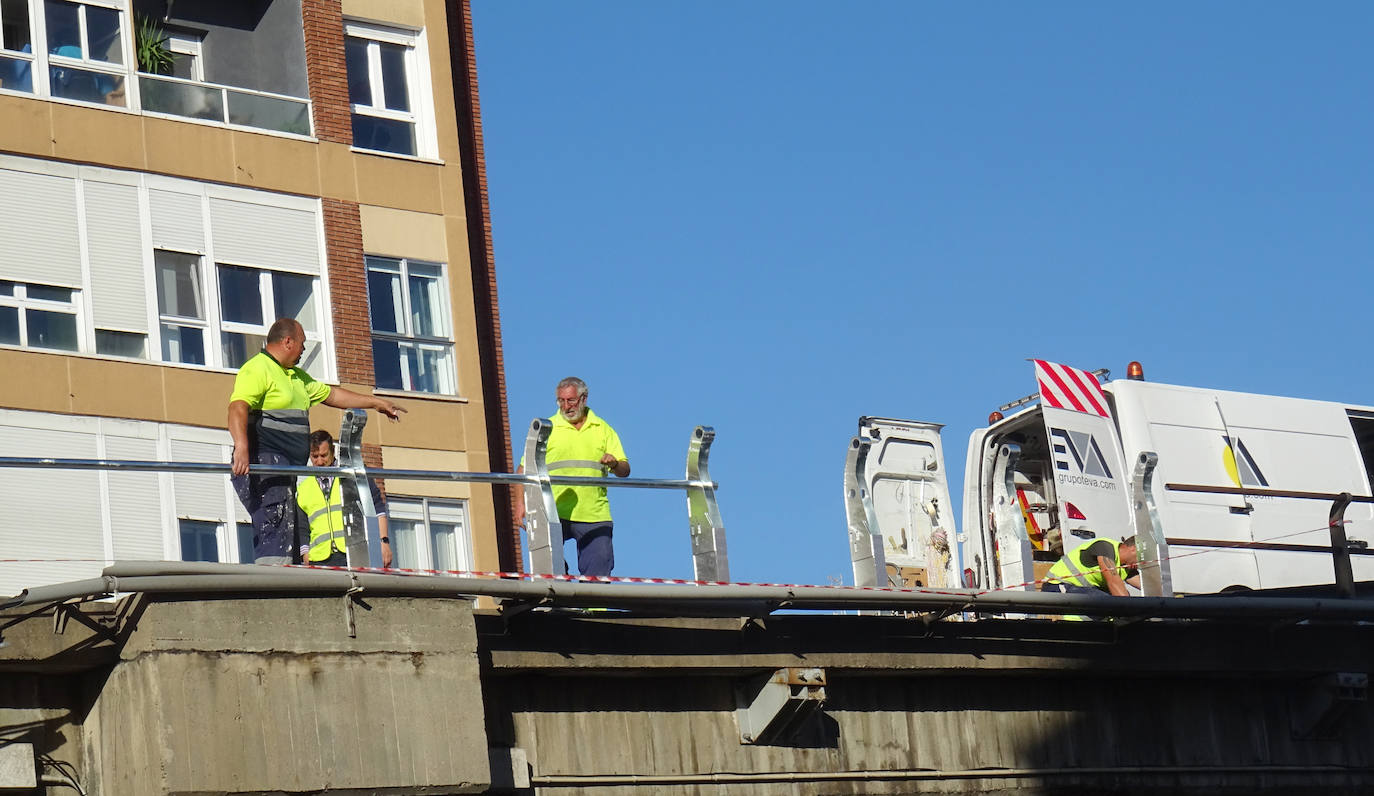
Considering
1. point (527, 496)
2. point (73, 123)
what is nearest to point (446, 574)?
point (527, 496)

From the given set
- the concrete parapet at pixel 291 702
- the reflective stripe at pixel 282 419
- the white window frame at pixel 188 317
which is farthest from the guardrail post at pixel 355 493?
the white window frame at pixel 188 317

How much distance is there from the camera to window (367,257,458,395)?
25109mm

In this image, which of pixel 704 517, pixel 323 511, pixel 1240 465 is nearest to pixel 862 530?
pixel 704 517

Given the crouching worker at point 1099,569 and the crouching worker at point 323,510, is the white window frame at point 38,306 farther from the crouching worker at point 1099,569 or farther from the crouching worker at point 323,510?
the crouching worker at point 1099,569

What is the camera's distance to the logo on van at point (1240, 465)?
1841cm

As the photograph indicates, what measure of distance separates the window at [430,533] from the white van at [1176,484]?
8.06m

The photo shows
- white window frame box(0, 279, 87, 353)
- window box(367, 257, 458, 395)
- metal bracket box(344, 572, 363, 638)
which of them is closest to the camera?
metal bracket box(344, 572, 363, 638)

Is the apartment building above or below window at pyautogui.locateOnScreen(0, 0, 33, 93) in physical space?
below

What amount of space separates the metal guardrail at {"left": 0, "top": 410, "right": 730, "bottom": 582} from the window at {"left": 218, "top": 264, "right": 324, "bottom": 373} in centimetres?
1104

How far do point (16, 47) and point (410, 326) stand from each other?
5.64 m

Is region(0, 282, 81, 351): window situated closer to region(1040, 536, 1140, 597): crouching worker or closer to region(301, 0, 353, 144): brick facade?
region(301, 0, 353, 144): brick facade

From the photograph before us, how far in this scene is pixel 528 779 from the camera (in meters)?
11.9

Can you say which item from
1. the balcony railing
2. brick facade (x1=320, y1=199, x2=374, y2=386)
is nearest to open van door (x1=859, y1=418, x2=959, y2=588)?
brick facade (x1=320, y1=199, x2=374, y2=386)

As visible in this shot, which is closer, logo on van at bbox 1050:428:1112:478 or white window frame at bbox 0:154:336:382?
logo on van at bbox 1050:428:1112:478
